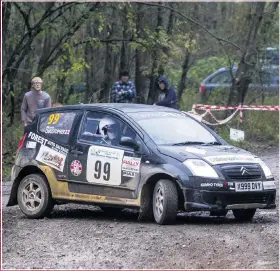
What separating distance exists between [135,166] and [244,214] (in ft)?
5.00

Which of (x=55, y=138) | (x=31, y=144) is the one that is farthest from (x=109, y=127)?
(x=31, y=144)

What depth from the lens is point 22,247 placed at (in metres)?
9.34

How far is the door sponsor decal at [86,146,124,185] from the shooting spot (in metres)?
10.9

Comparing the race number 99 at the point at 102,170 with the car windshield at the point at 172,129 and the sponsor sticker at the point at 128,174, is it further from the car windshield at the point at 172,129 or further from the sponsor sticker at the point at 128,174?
the car windshield at the point at 172,129

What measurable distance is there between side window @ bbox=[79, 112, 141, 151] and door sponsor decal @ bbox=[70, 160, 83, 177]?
33cm

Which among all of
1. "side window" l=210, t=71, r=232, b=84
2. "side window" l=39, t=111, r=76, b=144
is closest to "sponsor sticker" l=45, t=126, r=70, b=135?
"side window" l=39, t=111, r=76, b=144

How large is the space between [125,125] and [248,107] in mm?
12845

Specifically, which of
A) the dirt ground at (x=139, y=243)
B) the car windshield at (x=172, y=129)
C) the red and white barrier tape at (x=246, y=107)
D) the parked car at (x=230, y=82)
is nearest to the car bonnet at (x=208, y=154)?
the car windshield at (x=172, y=129)

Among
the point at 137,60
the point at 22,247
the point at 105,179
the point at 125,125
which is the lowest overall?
the point at 22,247

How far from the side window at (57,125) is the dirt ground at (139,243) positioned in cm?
112

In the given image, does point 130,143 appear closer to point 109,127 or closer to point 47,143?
point 109,127

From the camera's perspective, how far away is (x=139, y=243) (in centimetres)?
911

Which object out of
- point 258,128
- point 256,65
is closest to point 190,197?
point 258,128

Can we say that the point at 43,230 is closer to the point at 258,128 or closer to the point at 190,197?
the point at 190,197
